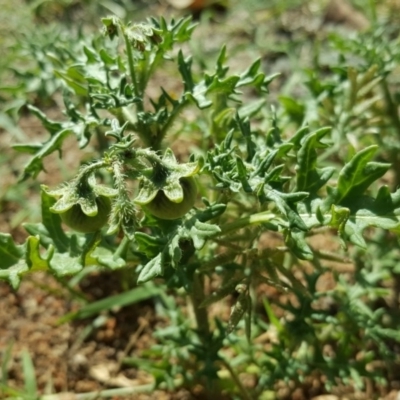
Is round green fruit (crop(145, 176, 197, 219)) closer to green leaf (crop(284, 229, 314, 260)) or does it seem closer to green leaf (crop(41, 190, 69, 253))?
green leaf (crop(284, 229, 314, 260))

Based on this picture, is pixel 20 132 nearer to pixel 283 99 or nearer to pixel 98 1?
pixel 98 1

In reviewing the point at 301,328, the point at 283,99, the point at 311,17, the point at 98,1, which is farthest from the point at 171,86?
the point at 301,328

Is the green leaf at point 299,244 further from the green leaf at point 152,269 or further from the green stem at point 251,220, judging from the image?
the green leaf at point 152,269

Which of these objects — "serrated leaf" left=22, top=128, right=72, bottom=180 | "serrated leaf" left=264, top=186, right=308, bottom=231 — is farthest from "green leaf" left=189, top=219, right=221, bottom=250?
"serrated leaf" left=22, top=128, right=72, bottom=180

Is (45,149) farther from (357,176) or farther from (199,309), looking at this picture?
(357,176)

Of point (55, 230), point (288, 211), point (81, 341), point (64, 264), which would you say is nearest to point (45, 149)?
point (55, 230)

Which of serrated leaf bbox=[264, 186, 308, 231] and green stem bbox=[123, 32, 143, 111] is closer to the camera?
serrated leaf bbox=[264, 186, 308, 231]

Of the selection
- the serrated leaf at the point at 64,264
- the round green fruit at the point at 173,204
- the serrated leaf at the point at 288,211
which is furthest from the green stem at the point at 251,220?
the serrated leaf at the point at 64,264
